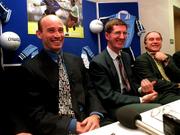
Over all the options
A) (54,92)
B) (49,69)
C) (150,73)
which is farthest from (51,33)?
(150,73)

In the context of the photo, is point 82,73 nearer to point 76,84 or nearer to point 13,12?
point 76,84

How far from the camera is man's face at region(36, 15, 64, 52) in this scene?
171cm

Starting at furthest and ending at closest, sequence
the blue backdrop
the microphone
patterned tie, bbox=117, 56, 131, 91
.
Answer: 1. the blue backdrop
2. patterned tie, bbox=117, 56, 131, 91
3. the microphone

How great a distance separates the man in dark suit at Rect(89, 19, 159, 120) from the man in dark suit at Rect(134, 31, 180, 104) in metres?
0.29

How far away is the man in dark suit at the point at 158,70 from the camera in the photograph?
7.78 ft

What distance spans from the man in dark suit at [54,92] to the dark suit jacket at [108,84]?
0.11m

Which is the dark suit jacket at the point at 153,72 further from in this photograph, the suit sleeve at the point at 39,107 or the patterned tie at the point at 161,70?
the suit sleeve at the point at 39,107

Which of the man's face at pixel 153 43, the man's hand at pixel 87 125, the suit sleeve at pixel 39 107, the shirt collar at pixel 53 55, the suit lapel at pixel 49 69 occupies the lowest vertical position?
the man's hand at pixel 87 125

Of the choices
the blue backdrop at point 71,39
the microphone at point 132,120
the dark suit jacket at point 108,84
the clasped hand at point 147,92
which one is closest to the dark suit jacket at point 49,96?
the dark suit jacket at point 108,84

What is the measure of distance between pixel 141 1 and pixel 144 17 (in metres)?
0.28

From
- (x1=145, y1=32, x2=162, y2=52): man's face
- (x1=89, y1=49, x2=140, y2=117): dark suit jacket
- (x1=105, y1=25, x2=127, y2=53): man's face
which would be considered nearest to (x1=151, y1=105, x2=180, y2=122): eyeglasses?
(x1=89, y1=49, x2=140, y2=117): dark suit jacket

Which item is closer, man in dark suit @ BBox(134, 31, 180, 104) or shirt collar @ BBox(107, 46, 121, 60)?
shirt collar @ BBox(107, 46, 121, 60)

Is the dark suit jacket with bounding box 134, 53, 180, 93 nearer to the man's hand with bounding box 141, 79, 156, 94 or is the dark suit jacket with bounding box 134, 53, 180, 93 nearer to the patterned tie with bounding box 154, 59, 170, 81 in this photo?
the patterned tie with bounding box 154, 59, 170, 81

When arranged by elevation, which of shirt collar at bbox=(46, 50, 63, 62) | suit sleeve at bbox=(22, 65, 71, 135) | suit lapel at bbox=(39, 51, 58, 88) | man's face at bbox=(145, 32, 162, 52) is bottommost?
suit sleeve at bbox=(22, 65, 71, 135)
